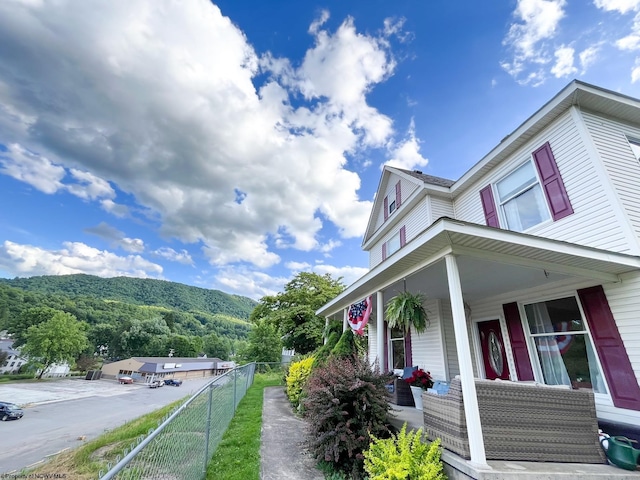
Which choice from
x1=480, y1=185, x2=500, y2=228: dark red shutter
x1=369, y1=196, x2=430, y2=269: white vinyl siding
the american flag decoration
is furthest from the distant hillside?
x1=480, y1=185, x2=500, y2=228: dark red shutter

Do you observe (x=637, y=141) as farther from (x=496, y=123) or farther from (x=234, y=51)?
(x=234, y=51)

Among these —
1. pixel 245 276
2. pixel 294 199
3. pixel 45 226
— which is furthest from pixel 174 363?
pixel 294 199

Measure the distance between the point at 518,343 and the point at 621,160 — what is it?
12.3 ft

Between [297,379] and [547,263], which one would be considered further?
[297,379]

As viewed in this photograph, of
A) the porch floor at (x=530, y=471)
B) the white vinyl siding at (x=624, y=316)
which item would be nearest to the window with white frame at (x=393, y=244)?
the white vinyl siding at (x=624, y=316)

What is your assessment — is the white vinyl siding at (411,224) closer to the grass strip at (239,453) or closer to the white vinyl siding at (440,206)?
the white vinyl siding at (440,206)

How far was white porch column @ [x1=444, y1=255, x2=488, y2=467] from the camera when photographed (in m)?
2.63

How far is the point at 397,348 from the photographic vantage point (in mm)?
8805

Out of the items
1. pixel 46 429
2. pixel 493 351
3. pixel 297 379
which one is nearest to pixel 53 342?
pixel 46 429

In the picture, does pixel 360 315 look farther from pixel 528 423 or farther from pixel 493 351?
pixel 528 423

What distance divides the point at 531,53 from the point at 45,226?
35.4 m

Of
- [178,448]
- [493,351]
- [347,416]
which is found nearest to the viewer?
[178,448]

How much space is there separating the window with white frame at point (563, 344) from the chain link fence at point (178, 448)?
5.72m

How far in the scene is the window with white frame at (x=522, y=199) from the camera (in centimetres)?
539
